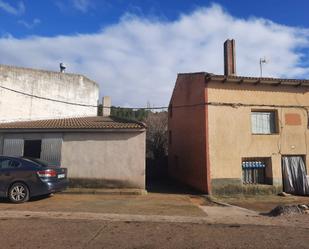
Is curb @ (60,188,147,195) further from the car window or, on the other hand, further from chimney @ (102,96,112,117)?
chimney @ (102,96,112,117)

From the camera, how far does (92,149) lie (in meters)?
14.0

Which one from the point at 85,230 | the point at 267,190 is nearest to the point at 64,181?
the point at 85,230

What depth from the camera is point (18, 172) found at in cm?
1054

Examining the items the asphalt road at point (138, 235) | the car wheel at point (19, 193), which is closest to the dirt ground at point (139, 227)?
the asphalt road at point (138, 235)

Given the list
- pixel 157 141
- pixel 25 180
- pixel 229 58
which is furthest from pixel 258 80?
pixel 157 141

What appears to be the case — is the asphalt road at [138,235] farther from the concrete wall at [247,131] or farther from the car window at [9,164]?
the concrete wall at [247,131]

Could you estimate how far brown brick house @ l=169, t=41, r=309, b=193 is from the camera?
14336 millimetres

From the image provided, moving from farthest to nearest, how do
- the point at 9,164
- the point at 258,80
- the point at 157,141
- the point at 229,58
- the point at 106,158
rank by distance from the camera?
the point at 157,141 < the point at 229,58 < the point at 258,80 < the point at 106,158 < the point at 9,164

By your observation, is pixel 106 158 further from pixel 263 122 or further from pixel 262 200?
pixel 263 122

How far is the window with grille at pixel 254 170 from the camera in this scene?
585 inches

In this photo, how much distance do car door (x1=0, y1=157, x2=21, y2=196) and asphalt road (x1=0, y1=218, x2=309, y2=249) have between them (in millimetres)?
3183

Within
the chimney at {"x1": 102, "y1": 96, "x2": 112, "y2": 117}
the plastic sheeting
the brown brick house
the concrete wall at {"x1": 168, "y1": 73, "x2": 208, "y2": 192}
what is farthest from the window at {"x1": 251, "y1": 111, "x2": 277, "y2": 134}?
the chimney at {"x1": 102, "y1": 96, "x2": 112, "y2": 117}

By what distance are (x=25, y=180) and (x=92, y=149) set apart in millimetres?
3927

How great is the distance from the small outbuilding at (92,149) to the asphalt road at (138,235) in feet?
19.9
